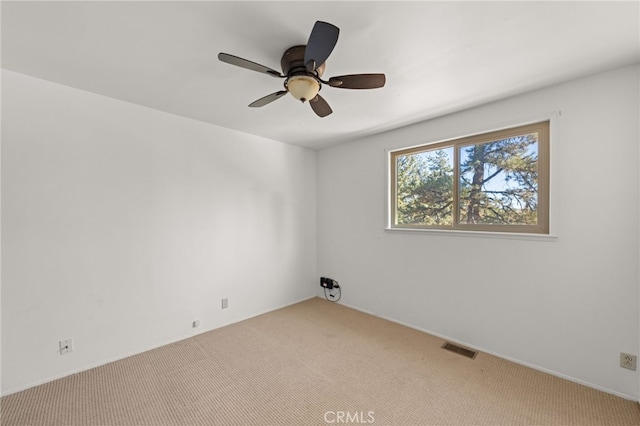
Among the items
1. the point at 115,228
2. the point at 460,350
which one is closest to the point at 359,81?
the point at 115,228

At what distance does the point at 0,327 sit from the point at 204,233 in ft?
5.19

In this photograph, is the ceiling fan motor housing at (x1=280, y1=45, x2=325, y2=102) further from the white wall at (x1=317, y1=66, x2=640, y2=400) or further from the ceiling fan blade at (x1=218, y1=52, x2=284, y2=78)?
the white wall at (x1=317, y1=66, x2=640, y2=400)

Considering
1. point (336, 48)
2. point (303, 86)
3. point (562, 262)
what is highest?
point (336, 48)

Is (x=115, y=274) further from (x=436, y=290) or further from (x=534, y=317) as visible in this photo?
(x=534, y=317)

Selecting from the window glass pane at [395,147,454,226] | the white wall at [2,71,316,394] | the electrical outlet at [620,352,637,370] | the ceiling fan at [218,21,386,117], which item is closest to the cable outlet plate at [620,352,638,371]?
the electrical outlet at [620,352,637,370]

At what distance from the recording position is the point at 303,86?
1.64 metres

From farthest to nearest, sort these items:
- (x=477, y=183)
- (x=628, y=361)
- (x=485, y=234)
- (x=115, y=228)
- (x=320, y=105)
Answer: (x=477, y=183) < (x=485, y=234) < (x=115, y=228) < (x=320, y=105) < (x=628, y=361)

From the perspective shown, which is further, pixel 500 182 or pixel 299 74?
pixel 500 182

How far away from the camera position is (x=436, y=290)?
2.86 meters

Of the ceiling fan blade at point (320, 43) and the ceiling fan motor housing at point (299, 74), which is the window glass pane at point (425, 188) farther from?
the ceiling fan blade at point (320, 43)

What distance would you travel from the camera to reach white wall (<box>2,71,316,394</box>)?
1.98 meters

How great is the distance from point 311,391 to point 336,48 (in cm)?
237

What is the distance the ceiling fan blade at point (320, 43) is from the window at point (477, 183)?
1983 millimetres

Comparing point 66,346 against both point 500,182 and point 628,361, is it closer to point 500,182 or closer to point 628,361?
point 500,182
